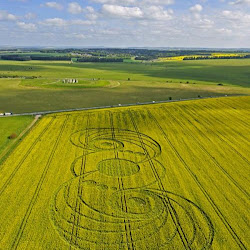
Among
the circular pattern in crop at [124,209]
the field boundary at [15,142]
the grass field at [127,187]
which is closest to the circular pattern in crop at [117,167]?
the circular pattern in crop at [124,209]

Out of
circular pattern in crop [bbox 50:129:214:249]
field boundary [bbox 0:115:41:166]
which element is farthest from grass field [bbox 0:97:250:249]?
field boundary [bbox 0:115:41:166]

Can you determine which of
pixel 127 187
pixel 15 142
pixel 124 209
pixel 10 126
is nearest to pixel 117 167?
pixel 127 187

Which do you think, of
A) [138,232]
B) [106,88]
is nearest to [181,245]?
[138,232]

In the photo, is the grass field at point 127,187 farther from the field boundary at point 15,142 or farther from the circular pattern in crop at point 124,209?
the field boundary at point 15,142

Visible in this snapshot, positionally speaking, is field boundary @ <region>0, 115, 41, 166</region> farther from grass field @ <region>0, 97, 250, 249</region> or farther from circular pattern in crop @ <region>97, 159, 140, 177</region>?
circular pattern in crop @ <region>97, 159, 140, 177</region>

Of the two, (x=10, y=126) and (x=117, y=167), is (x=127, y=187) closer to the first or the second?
(x=117, y=167)

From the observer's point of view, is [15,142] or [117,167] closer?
[117,167]

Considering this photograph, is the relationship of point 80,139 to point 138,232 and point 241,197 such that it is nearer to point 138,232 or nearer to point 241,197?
point 138,232
